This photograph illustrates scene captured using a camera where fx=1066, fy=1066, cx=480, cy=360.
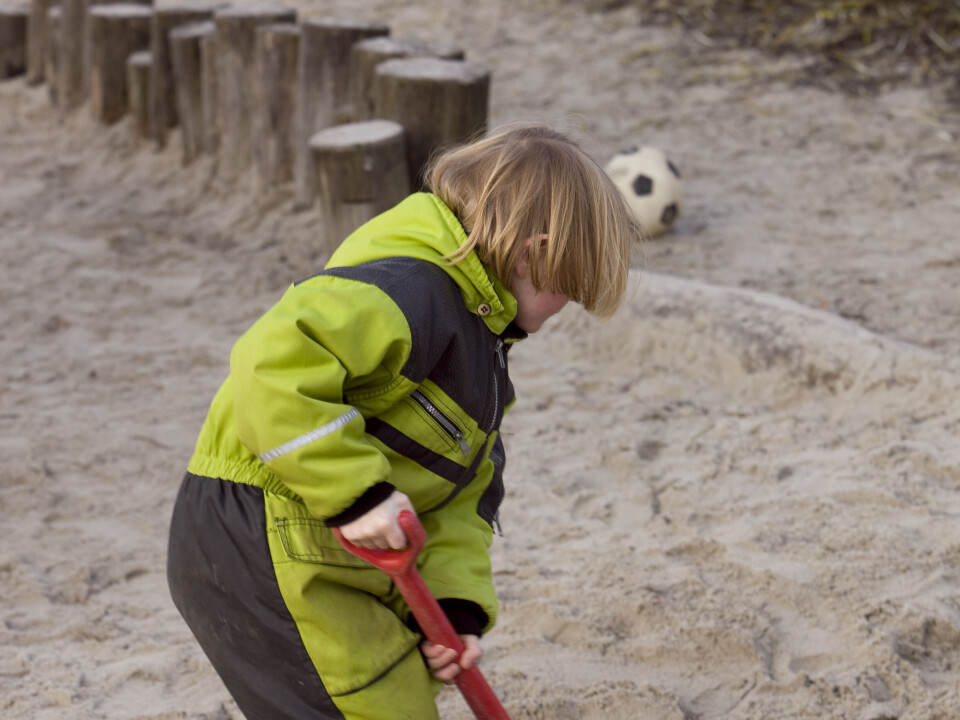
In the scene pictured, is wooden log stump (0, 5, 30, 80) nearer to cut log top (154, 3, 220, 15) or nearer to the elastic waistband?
cut log top (154, 3, 220, 15)

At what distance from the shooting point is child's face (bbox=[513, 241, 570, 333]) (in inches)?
64.3

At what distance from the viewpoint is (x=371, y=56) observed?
177 inches

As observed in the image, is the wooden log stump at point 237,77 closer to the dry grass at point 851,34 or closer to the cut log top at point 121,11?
the cut log top at point 121,11

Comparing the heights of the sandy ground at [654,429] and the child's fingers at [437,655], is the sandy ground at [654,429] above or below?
below

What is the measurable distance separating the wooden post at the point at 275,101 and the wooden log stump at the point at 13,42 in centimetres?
345

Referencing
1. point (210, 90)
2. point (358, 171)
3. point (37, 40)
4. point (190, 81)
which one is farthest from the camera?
point (37, 40)

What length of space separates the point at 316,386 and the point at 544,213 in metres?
0.44

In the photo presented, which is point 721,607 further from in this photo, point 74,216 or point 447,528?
point 74,216

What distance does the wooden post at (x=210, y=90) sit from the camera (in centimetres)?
523

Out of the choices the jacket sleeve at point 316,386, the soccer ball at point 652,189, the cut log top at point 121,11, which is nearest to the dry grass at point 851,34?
the soccer ball at point 652,189

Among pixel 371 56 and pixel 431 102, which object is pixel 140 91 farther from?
pixel 431 102

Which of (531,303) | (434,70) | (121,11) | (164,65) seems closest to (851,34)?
(434,70)

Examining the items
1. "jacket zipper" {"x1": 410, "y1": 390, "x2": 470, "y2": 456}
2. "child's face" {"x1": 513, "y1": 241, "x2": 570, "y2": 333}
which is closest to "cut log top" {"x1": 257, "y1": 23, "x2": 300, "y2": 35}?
"child's face" {"x1": 513, "y1": 241, "x2": 570, "y2": 333}

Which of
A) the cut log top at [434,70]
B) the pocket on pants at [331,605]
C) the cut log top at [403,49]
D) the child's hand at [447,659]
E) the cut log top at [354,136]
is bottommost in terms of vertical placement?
the child's hand at [447,659]
